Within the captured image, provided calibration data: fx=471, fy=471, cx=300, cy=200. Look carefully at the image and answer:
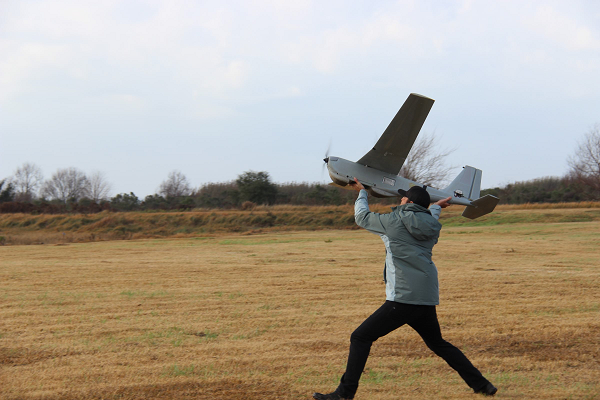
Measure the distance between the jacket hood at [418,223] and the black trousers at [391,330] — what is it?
0.62 m

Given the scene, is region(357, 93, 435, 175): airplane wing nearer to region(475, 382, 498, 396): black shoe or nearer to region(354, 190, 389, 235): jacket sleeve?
region(354, 190, 389, 235): jacket sleeve

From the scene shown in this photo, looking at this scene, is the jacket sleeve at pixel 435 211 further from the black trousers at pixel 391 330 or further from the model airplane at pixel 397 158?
the model airplane at pixel 397 158

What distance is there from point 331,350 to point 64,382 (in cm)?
297

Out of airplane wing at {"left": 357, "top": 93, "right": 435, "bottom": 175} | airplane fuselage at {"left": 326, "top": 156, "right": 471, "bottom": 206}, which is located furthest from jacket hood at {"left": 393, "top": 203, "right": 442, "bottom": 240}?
airplane wing at {"left": 357, "top": 93, "right": 435, "bottom": 175}

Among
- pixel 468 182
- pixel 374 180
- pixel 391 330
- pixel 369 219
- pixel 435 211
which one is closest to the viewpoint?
pixel 391 330

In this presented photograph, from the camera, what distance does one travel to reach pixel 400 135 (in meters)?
6.47

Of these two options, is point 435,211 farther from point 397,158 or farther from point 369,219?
point 397,158

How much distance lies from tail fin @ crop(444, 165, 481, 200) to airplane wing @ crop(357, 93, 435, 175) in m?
1.56

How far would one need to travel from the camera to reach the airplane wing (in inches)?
253

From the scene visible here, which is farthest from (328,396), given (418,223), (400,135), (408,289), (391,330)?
(400,135)

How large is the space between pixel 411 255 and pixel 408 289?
0.94 feet

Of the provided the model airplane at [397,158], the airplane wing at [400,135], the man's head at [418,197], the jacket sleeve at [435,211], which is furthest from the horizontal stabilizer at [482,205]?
the man's head at [418,197]

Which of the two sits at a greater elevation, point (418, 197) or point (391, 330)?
point (418, 197)

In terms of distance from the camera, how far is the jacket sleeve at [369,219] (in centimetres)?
412
